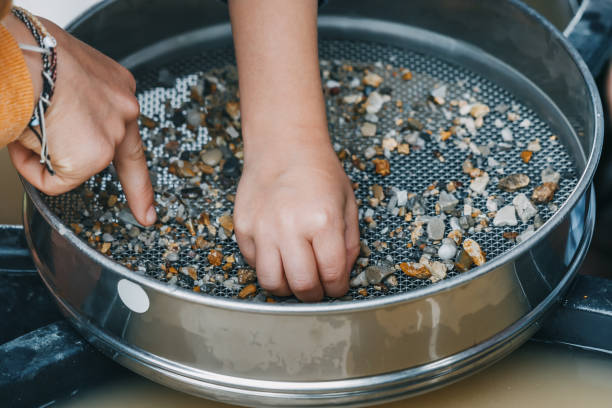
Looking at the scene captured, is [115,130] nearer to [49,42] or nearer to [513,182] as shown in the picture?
[49,42]

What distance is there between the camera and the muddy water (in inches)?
19.3

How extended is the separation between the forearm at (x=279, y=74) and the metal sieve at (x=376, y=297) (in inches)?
4.1

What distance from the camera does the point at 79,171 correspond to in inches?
16.7

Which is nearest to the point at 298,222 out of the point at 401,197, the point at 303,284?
the point at 303,284

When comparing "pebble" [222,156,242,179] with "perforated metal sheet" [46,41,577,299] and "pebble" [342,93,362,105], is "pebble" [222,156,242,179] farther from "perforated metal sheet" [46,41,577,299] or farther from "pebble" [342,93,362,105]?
"pebble" [342,93,362,105]

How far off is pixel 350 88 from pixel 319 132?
18cm

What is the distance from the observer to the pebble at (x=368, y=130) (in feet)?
2.01

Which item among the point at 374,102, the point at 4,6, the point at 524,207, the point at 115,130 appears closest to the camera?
the point at 4,6

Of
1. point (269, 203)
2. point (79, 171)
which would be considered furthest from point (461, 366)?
point (79, 171)

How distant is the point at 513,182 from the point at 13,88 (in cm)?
42

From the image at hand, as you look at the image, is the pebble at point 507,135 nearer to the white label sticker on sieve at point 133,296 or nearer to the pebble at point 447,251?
the pebble at point 447,251

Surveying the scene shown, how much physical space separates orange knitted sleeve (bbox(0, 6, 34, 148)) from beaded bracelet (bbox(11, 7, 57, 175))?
0.01 meters

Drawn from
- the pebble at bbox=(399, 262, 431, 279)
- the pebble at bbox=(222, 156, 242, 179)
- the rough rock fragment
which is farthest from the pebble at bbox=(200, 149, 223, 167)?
the pebble at bbox=(399, 262, 431, 279)

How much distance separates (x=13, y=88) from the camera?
0.37 m
